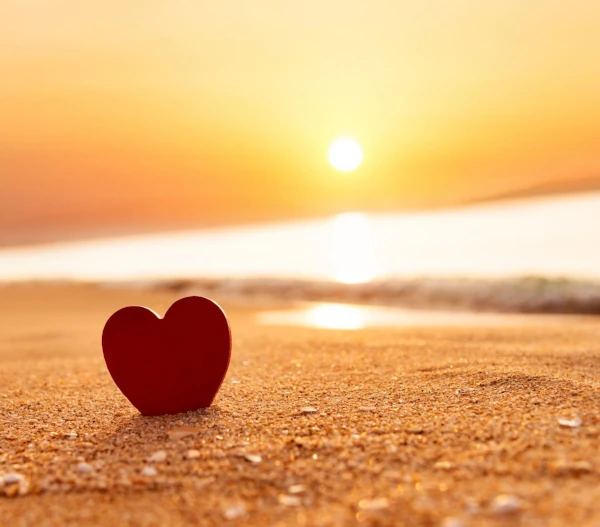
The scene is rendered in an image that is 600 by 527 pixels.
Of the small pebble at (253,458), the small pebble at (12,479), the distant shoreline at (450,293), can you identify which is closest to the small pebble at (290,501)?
the small pebble at (253,458)

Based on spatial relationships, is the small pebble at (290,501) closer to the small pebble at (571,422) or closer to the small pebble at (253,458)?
the small pebble at (253,458)

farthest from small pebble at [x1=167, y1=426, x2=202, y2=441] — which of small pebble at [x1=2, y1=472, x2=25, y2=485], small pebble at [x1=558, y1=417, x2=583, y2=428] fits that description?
small pebble at [x1=558, y1=417, x2=583, y2=428]

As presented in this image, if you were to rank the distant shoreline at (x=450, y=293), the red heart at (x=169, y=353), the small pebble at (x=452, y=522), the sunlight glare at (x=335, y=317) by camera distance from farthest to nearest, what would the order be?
1. the distant shoreline at (x=450, y=293)
2. the sunlight glare at (x=335, y=317)
3. the red heart at (x=169, y=353)
4. the small pebble at (x=452, y=522)

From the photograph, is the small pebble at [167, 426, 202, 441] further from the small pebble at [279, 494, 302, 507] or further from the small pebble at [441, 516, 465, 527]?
the small pebble at [441, 516, 465, 527]

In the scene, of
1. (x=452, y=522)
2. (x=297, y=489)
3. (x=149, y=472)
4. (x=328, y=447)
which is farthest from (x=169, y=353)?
(x=452, y=522)

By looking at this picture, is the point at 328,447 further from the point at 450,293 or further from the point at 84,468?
the point at 450,293
